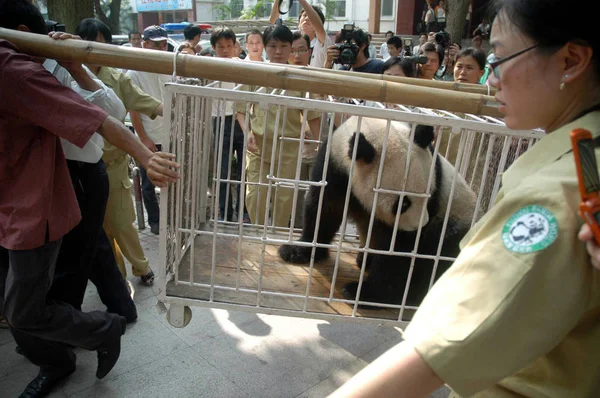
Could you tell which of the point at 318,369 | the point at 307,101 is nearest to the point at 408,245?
the point at 318,369

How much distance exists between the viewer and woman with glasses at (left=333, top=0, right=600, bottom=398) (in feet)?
2.10

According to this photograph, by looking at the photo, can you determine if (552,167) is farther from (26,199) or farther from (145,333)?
(145,333)

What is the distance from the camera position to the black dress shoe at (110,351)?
2371 mm

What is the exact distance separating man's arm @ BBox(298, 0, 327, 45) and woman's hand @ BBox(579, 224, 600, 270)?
444 cm

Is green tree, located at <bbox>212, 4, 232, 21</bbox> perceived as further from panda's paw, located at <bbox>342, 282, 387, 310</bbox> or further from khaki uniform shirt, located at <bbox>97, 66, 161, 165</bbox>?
panda's paw, located at <bbox>342, 282, 387, 310</bbox>

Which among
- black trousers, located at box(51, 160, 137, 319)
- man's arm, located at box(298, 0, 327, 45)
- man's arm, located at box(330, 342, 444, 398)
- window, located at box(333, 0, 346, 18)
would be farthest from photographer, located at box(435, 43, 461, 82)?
window, located at box(333, 0, 346, 18)

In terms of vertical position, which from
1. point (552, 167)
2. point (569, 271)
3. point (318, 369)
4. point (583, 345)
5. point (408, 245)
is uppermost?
point (552, 167)

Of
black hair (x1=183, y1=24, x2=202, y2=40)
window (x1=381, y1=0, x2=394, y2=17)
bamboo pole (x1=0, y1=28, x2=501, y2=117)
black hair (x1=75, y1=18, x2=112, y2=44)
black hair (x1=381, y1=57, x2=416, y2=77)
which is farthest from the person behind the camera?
window (x1=381, y1=0, x2=394, y2=17)

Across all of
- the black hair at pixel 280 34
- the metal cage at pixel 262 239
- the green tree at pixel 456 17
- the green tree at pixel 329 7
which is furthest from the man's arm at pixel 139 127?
the green tree at pixel 329 7

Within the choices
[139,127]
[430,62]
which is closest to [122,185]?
[139,127]

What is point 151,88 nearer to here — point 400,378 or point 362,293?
point 362,293

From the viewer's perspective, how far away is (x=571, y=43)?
2.38 ft

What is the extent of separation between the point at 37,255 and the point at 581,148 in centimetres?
203

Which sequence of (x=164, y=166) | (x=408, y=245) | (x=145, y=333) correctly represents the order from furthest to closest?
(x=145, y=333) < (x=408, y=245) < (x=164, y=166)
